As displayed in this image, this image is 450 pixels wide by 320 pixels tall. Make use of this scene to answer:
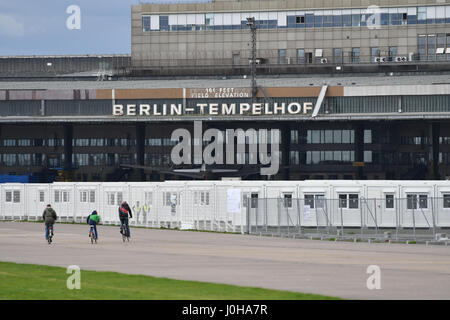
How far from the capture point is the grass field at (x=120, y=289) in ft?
74.3

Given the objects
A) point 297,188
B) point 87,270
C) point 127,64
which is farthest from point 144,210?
point 127,64

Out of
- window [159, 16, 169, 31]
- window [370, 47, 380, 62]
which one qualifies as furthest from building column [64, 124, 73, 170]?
window [370, 47, 380, 62]

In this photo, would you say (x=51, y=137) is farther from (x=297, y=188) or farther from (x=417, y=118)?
(x=297, y=188)

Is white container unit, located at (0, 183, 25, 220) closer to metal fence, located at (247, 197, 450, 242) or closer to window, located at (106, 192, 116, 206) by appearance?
window, located at (106, 192, 116, 206)

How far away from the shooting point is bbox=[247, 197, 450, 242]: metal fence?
51.9 m

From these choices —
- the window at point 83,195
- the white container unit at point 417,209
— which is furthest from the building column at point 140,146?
the white container unit at point 417,209

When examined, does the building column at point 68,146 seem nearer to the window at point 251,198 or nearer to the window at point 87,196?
the window at point 87,196

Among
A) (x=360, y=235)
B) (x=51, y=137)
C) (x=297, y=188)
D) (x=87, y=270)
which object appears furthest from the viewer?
(x=51, y=137)

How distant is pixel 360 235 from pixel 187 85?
6807cm

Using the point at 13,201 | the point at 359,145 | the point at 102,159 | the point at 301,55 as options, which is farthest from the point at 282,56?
the point at 13,201

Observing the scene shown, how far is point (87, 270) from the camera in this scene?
99.1ft

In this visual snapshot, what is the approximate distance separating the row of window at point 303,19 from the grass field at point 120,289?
336 feet

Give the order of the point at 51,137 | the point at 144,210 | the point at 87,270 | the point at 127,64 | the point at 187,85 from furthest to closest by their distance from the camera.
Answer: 1. the point at 127,64
2. the point at 51,137
3. the point at 187,85
4. the point at 144,210
5. the point at 87,270

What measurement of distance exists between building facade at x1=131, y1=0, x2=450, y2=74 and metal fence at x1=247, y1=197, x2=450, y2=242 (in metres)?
68.9
